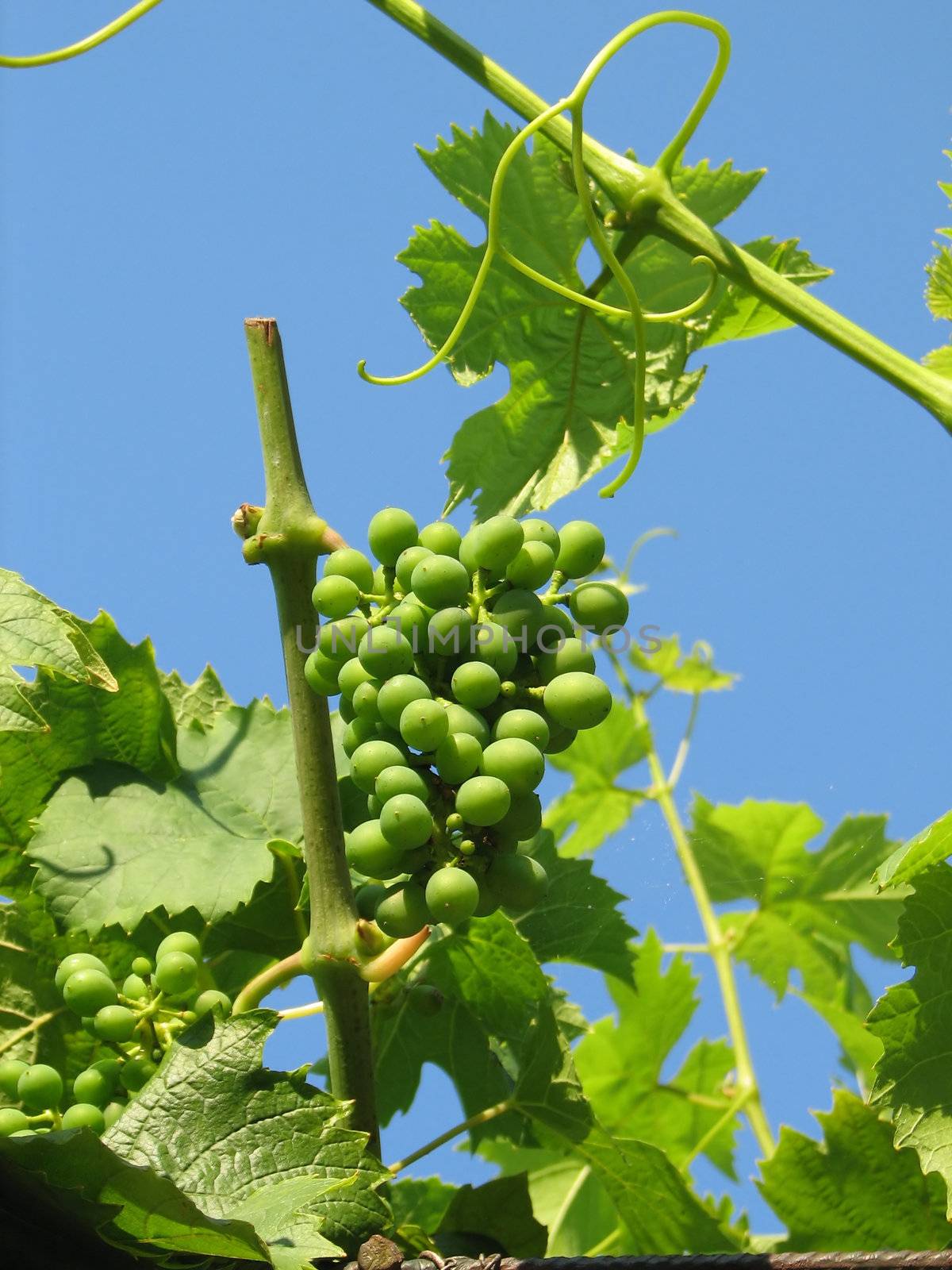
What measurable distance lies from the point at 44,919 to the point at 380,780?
1.16 feet

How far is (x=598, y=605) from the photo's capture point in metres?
0.83

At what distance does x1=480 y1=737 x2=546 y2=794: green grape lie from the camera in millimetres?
768

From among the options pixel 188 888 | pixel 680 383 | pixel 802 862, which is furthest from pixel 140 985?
pixel 802 862

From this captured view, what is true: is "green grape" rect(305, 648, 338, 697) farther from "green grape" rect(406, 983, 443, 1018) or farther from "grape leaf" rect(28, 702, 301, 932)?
"green grape" rect(406, 983, 443, 1018)

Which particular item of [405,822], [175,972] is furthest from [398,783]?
[175,972]

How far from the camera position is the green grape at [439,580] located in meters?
0.80

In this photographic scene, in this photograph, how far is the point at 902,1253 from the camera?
68 cm

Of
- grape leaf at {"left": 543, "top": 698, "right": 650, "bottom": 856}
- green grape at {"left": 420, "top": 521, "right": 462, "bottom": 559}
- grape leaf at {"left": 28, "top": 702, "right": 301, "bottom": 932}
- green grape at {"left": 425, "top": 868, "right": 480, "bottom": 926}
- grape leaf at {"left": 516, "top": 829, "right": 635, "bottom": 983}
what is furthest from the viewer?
grape leaf at {"left": 543, "top": 698, "right": 650, "bottom": 856}

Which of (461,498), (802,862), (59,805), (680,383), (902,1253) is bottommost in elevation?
(902,1253)

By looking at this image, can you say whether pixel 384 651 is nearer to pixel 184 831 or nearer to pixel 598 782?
pixel 184 831

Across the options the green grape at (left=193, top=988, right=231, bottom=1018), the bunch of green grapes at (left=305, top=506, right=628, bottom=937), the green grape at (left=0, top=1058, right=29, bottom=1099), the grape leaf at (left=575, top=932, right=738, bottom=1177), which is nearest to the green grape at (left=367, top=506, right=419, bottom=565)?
the bunch of green grapes at (left=305, top=506, right=628, bottom=937)

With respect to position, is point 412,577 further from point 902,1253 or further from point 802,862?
point 802,862

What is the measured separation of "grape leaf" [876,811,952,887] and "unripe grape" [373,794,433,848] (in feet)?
0.97

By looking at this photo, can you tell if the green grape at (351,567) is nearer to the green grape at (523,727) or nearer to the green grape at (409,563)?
the green grape at (409,563)
